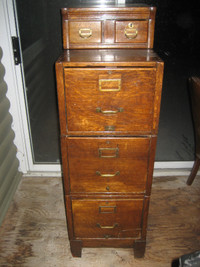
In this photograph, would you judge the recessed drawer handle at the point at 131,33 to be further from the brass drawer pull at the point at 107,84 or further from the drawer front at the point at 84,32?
the brass drawer pull at the point at 107,84

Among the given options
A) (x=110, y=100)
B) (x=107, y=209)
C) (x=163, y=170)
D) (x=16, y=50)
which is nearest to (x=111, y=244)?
(x=107, y=209)

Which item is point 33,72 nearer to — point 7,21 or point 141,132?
point 7,21

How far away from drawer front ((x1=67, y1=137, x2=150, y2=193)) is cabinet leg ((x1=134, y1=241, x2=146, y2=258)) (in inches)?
16.5

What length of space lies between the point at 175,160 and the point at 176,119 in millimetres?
433

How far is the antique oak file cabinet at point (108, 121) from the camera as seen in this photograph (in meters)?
1.19

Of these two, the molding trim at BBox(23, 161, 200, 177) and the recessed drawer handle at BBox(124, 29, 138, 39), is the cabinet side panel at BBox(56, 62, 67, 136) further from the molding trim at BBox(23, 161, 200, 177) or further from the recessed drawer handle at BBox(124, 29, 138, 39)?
the molding trim at BBox(23, 161, 200, 177)

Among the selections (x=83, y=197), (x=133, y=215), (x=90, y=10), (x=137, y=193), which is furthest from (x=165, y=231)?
(x=90, y=10)

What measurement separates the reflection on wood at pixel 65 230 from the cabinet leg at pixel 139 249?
38mm

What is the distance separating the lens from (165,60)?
2.06m

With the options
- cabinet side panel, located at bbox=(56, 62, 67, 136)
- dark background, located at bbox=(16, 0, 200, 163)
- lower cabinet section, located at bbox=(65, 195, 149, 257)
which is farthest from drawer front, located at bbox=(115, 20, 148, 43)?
lower cabinet section, located at bbox=(65, 195, 149, 257)

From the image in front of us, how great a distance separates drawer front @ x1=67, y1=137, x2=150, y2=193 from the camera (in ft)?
4.38

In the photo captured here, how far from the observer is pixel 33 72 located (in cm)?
212

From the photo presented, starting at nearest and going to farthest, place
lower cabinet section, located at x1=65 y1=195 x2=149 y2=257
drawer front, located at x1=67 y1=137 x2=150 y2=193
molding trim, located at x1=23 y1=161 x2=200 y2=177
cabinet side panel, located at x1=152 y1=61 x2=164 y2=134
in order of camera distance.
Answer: cabinet side panel, located at x1=152 y1=61 x2=164 y2=134, drawer front, located at x1=67 y1=137 x2=150 y2=193, lower cabinet section, located at x1=65 y1=195 x2=149 y2=257, molding trim, located at x1=23 y1=161 x2=200 y2=177

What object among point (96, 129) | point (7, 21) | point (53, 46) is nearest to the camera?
point (96, 129)
